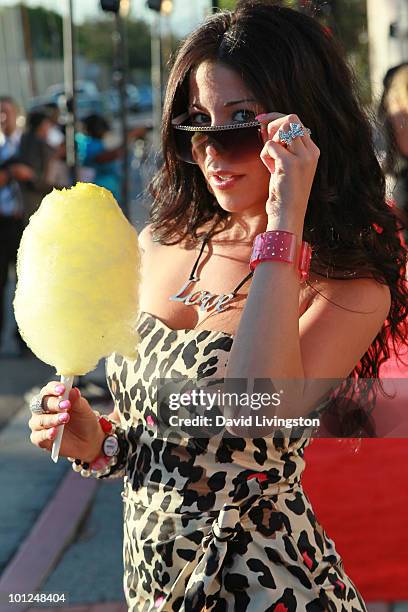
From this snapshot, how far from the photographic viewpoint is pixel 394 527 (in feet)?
12.5

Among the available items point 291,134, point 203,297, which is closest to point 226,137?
point 291,134

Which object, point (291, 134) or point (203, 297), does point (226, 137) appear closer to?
point (291, 134)

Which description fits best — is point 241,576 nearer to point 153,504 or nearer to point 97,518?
point 153,504

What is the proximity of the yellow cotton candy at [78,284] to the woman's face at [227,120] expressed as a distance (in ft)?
0.76

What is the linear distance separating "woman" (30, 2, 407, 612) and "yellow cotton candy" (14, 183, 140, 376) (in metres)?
0.09

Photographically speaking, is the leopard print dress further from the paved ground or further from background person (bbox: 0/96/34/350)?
background person (bbox: 0/96/34/350)

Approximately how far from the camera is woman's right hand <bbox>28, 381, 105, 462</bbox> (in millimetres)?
2008

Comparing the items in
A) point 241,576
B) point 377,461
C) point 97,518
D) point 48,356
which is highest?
point 48,356

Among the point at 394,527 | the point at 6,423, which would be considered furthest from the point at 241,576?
the point at 6,423

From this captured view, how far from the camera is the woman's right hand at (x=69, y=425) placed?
2.01m

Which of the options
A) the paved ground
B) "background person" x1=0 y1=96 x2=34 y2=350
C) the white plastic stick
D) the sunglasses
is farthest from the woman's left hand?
"background person" x1=0 y1=96 x2=34 y2=350

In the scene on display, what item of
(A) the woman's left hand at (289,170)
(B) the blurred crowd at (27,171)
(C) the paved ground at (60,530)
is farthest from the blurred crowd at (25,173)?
(A) the woman's left hand at (289,170)

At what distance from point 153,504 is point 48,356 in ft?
1.24

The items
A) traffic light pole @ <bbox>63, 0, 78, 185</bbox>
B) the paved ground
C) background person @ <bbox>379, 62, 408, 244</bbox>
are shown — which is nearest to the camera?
background person @ <bbox>379, 62, 408, 244</bbox>
